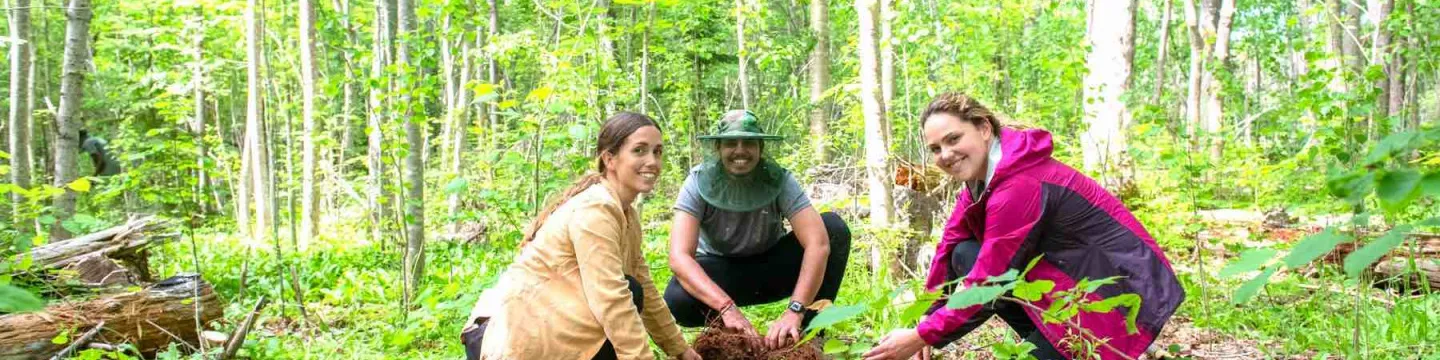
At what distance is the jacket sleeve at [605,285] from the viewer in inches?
109

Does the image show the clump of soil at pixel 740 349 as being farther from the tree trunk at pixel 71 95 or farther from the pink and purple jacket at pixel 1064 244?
the tree trunk at pixel 71 95

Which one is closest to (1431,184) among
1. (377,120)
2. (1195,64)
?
(377,120)

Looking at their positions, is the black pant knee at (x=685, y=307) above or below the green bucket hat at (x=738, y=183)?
below

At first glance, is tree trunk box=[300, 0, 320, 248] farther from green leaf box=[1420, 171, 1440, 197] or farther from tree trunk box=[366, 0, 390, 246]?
green leaf box=[1420, 171, 1440, 197]

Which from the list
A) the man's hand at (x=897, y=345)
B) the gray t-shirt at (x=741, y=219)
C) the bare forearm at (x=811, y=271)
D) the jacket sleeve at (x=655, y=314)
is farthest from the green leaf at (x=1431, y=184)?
the gray t-shirt at (x=741, y=219)

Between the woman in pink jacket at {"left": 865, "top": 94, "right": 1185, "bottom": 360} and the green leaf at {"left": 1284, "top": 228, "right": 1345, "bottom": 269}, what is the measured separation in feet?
4.54

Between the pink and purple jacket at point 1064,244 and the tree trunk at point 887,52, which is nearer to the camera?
the pink and purple jacket at point 1064,244

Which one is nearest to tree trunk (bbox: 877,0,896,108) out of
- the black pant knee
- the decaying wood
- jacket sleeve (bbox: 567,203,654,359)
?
the black pant knee

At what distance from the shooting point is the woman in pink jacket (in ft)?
8.99

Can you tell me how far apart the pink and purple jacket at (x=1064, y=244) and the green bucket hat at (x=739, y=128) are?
1.14 m

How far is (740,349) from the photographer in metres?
3.42

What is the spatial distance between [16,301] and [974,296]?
1.62 metres

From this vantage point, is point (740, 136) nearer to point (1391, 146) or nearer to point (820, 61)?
point (1391, 146)

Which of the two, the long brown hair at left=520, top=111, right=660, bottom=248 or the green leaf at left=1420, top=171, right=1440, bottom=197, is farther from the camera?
the long brown hair at left=520, top=111, right=660, bottom=248
